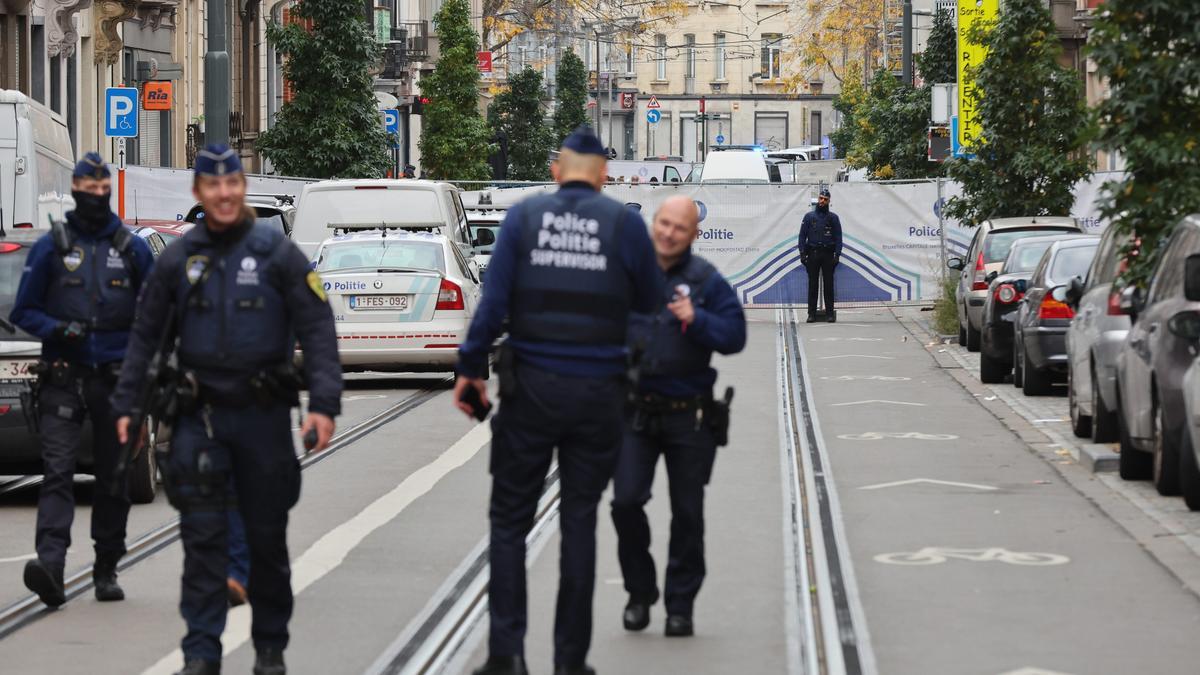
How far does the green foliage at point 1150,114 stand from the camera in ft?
47.2

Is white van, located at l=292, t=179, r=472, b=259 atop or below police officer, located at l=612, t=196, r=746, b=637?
atop

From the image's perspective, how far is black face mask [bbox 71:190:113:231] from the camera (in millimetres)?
9547

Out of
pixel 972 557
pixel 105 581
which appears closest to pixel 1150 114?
pixel 972 557

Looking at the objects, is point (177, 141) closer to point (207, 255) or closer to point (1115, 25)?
point (1115, 25)

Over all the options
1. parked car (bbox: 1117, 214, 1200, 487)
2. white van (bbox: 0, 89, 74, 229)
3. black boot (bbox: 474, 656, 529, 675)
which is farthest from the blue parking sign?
black boot (bbox: 474, 656, 529, 675)

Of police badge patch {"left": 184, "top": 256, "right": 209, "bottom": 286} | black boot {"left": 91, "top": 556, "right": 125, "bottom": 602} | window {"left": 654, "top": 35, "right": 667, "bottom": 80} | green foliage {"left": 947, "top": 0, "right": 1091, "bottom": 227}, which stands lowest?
black boot {"left": 91, "top": 556, "right": 125, "bottom": 602}

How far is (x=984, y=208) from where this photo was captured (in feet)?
98.0

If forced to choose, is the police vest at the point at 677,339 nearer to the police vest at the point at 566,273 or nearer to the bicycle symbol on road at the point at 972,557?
the police vest at the point at 566,273

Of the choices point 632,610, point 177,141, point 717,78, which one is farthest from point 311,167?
point 717,78

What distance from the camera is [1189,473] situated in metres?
12.3

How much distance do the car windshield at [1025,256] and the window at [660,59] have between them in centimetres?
10231

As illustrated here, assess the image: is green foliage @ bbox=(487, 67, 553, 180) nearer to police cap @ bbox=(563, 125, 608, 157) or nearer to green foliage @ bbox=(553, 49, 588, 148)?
green foliage @ bbox=(553, 49, 588, 148)

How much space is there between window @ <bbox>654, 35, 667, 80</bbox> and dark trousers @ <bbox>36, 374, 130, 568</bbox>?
11620 cm

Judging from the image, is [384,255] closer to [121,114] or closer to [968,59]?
[121,114]
